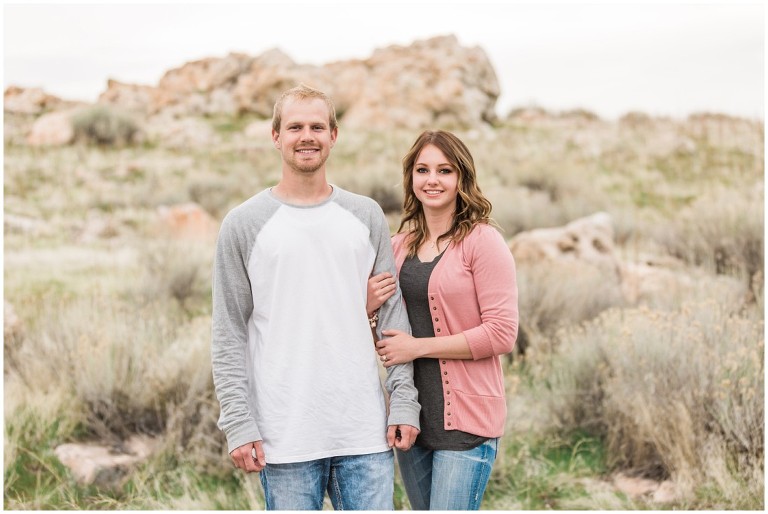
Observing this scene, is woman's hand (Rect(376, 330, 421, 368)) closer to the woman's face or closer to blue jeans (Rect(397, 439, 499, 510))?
blue jeans (Rect(397, 439, 499, 510))

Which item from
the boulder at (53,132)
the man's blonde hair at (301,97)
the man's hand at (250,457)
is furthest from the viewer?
the boulder at (53,132)

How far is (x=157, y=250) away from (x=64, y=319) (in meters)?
3.46

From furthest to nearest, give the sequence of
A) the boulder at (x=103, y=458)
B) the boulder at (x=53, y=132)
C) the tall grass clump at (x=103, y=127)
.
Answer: the tall grass clump at (x=103, y=127) < the boulder at (x=53, y=132) < the boulder at (x=103, y=458)

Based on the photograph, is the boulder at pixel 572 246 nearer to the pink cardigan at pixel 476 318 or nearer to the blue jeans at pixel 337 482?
the pink cardigan at pixel 476 318

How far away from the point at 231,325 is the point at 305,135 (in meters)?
0.63

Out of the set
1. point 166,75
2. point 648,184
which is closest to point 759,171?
point 648,184

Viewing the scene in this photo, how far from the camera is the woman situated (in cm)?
247

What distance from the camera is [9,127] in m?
22.9

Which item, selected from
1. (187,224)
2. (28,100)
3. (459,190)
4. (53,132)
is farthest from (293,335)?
(28,100)

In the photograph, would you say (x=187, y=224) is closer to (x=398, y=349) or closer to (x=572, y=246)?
(x=572, y=246)

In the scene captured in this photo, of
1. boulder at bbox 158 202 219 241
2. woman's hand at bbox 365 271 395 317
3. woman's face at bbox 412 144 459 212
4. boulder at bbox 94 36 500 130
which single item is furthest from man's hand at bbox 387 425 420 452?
boulder at bbox 94 36 500 130

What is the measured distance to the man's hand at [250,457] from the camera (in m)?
2.29

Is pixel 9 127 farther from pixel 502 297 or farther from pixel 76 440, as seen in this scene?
pixel 502 297

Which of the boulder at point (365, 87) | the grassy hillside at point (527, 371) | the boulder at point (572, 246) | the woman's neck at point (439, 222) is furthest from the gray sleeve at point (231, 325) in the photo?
the boulder at point (365, 87)
